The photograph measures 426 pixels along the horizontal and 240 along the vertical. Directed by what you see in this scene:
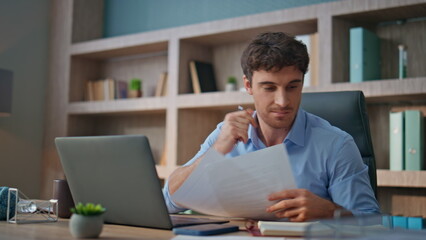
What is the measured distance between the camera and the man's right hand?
4.80ft

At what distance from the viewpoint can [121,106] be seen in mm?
3676

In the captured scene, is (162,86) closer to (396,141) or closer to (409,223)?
(396,141)

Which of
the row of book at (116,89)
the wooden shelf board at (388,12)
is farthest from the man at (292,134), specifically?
the row of book at (116,89)

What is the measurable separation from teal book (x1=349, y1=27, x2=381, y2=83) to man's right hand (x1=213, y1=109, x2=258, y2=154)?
4.74ft

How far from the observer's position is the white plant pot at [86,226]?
1089 millimetres

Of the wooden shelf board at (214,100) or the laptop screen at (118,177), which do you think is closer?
the laptop screen at (118,177)

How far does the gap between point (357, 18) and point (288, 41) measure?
140 centimetres

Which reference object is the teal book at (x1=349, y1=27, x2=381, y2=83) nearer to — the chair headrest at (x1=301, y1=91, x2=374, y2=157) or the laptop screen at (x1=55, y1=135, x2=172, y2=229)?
the chair headrest at (x1=301, y1=91, x2=374, y2=157)

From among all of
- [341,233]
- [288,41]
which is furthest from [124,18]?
[341,233]

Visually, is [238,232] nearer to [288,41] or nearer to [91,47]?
[288,41]

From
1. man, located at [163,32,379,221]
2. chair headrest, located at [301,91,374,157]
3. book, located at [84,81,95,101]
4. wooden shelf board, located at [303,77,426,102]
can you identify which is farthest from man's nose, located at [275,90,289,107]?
book, located at [84,81,95,101]

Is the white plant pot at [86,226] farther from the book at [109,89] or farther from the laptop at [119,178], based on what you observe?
the book at [109,89]

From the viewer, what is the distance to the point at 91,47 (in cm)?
389

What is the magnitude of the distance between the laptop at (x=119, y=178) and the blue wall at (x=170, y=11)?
2.25 m
